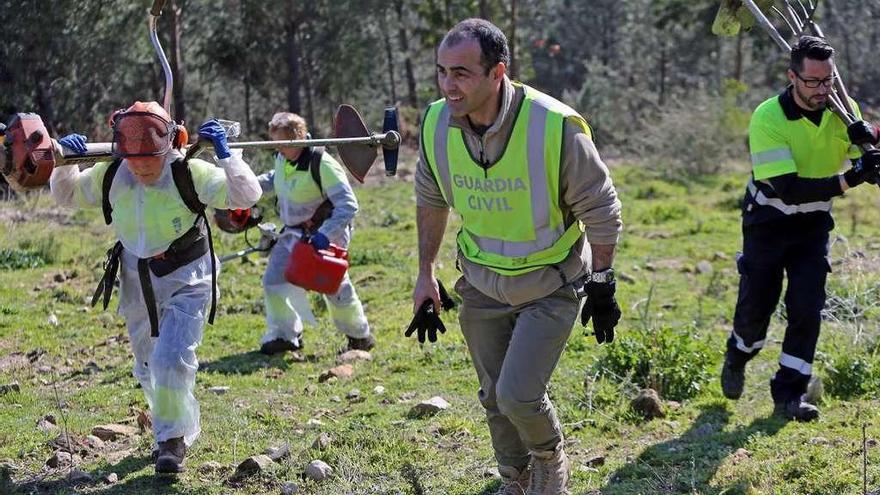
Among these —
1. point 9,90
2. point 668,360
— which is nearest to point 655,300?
point 668,360

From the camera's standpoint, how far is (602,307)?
4328 millimetres

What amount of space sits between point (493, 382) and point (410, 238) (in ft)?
29.8

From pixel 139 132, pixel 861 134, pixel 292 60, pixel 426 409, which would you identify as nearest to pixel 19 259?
pixel 426 409

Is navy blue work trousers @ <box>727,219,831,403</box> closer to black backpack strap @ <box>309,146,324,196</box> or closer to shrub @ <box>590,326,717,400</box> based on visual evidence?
shrub @ <box>590,326,717,400</box>

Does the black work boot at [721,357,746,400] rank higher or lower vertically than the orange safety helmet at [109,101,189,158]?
lower

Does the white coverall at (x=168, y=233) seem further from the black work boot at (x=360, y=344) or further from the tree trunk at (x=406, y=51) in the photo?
the tree trunk at (x=406, y=51)

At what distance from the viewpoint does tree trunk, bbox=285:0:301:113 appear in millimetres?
27312

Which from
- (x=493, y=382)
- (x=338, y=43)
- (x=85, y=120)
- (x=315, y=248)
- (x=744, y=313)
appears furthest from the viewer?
(x=338, y=43)

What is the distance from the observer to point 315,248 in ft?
24.5

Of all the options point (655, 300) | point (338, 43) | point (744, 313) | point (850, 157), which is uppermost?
point (338, 43)

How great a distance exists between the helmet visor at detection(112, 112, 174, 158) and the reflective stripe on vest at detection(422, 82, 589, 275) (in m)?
1.34

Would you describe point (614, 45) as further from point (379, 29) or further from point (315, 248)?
point (315, 248)

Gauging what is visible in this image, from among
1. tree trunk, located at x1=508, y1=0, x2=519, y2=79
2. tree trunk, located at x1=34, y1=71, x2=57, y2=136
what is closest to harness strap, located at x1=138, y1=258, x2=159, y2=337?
tree trunk, located at x1=34, y1=71, x2=57, y2=136

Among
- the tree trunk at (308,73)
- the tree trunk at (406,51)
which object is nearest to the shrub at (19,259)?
the tree trunk at (308,73)
